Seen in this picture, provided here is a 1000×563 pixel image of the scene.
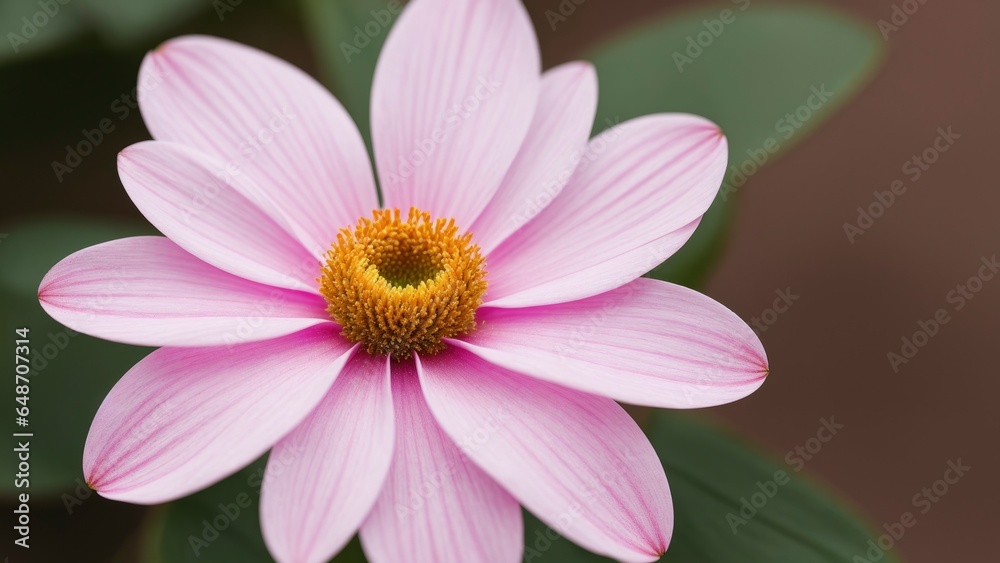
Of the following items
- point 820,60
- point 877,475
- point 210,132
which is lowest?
point 877,475

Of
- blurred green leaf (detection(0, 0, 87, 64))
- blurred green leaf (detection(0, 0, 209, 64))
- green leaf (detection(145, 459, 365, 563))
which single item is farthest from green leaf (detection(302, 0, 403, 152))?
green leaf (detection(145, 459, 365, 563))

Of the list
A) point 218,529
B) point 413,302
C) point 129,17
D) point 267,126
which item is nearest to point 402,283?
point 413,302

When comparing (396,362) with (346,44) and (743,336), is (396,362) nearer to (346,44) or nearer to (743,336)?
(743,336)

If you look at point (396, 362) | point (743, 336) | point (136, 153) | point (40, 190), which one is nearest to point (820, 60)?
point (743, 336)

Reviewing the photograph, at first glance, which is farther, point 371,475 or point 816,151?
point 816,151

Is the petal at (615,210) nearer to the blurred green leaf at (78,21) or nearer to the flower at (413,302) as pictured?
the flower at (413,302)

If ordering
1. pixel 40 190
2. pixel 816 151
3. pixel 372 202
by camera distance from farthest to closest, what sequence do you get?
1. pixel 816 151
2. pixel 40 190
3. pixel 372 202

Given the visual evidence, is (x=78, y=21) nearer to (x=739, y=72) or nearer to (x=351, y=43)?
(x=351, y=43)

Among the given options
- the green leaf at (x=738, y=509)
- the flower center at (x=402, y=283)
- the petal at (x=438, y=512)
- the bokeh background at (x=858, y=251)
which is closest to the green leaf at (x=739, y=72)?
the bokeh background at (x=858, y=251)
